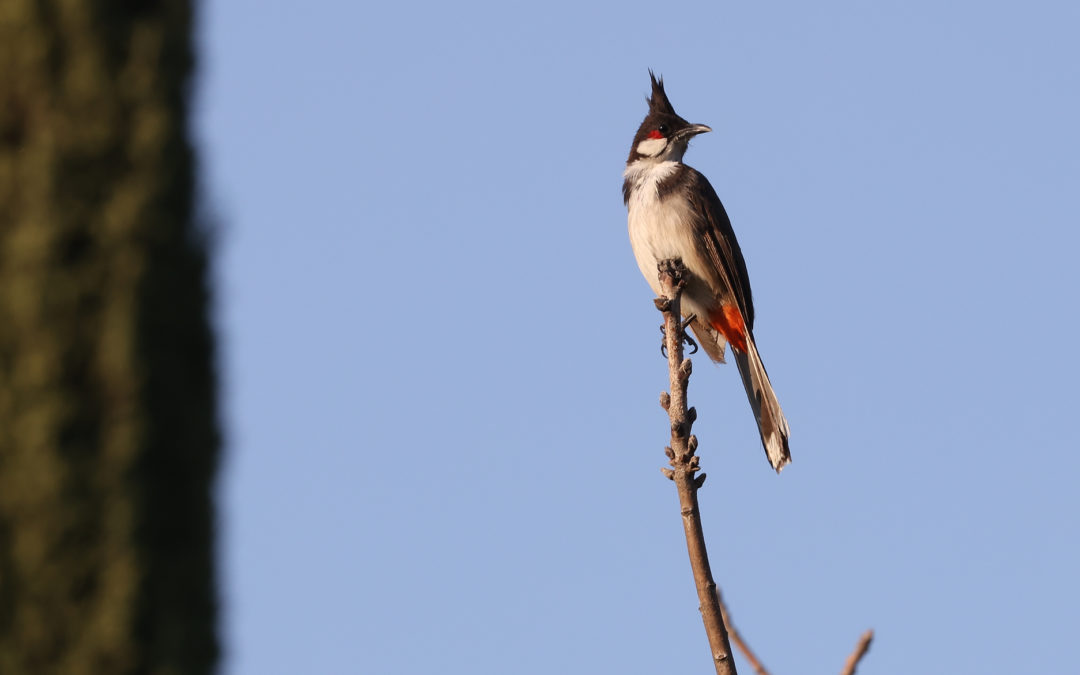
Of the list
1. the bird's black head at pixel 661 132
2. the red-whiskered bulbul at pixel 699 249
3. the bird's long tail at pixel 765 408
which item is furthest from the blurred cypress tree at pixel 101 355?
the bird's black head at pixel 661 132

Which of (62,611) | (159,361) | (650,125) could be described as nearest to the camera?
(62,611)

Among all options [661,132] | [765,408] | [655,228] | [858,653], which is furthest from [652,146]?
[858,653]

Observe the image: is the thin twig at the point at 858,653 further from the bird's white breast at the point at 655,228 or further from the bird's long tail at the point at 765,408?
the bird's white breast at the point at 655,228

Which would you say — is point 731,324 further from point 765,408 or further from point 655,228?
point 765,408

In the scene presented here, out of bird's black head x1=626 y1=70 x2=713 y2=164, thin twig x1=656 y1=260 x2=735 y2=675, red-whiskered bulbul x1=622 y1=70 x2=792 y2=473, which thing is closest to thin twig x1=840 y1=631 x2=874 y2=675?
thin twig x1=656 y1=260 x2=735 y2=675

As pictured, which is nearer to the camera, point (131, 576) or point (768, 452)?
point (131, 576)

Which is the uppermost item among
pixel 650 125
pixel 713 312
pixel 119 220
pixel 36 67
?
pixel 650 125

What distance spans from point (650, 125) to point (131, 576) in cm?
649

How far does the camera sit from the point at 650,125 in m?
8.20

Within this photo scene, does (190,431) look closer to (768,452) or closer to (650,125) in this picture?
(768,452)

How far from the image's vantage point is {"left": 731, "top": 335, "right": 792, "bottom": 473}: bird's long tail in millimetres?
6126

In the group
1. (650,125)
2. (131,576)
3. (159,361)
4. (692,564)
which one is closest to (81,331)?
(159,361)

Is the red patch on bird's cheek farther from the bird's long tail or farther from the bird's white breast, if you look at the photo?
the bird's white breast

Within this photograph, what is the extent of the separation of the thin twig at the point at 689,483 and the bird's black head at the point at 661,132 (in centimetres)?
308
